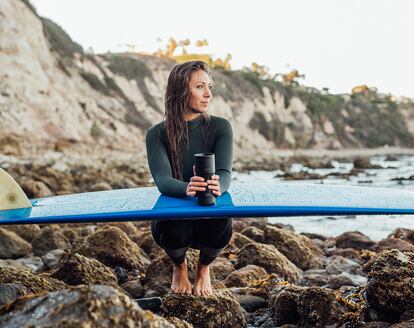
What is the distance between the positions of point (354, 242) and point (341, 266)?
51.1 inches

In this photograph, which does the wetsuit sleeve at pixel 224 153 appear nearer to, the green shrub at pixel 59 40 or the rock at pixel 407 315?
the rock at pixel 407 315

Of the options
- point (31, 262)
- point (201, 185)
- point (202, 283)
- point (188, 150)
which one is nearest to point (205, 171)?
point (201, 185)

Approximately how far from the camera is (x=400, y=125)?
5306 centimetres

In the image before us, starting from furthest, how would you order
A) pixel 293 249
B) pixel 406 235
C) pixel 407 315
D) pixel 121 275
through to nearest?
pixel 406 235
pixel 293 249
pixel 121 275
pixel 407 315

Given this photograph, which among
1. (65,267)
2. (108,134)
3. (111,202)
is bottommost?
(108,134)

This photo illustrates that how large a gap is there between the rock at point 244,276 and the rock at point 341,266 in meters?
0.83

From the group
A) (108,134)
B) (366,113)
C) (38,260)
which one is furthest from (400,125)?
(38,260)

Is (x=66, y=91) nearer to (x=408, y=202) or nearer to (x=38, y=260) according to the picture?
(x=38, y=260)

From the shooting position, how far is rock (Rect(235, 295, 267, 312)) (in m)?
3.08

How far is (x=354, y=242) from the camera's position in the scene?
5.62m

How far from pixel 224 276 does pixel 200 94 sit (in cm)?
151

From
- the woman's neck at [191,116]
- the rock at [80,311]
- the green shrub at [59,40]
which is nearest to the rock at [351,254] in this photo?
the woman's neck at [191,116]

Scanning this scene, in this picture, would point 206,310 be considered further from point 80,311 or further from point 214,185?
point 80,311

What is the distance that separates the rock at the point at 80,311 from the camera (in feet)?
4.45
